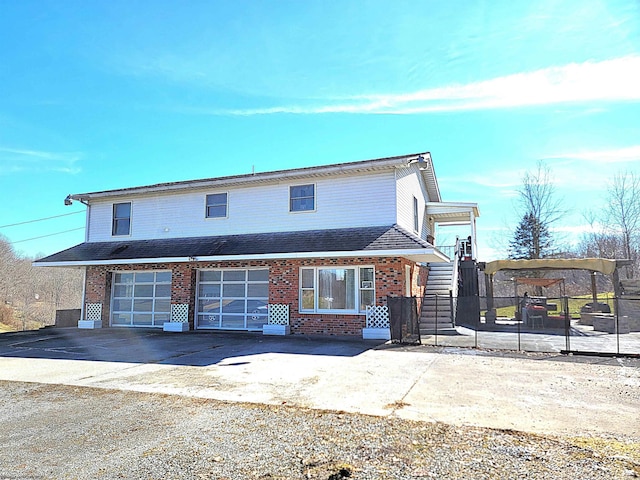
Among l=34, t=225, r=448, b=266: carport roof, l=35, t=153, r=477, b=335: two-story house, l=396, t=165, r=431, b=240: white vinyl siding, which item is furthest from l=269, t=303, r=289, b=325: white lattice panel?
l=396, t=165, r=431, b=240: white vinyl siding

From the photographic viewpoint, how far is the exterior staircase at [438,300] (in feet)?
48.2

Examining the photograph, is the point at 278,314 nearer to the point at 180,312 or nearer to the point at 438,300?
the point at 180,312

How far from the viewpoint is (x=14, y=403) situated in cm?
633

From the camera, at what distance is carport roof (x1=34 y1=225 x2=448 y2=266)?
12664mm

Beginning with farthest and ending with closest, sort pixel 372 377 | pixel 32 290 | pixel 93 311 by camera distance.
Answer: pixel 32 290, pixel 93 311, pixel 372 377

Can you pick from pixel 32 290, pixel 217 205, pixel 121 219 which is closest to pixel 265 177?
pixel 217 205

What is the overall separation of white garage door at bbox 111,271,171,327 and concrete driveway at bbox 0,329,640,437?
433cm

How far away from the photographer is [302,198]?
1534 centimetres

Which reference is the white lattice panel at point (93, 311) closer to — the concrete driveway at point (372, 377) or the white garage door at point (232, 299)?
the white garage door at point (232, 299)

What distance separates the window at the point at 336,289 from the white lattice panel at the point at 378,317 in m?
0.31

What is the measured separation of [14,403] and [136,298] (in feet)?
38.0

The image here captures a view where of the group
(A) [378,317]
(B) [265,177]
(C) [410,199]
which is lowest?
(A) [378,317]

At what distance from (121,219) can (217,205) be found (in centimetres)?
487

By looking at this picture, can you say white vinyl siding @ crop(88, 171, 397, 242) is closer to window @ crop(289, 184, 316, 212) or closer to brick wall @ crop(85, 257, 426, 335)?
window @ crop(289, 184, 316, 212)
